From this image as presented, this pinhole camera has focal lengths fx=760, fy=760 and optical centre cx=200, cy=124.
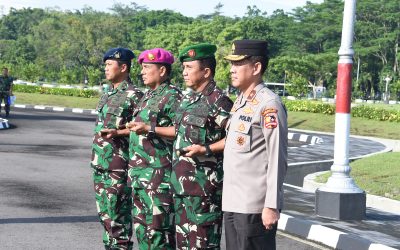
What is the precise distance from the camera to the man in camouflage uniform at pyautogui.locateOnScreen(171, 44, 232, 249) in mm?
4965

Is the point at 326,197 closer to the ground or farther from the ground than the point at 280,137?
closer to the ground

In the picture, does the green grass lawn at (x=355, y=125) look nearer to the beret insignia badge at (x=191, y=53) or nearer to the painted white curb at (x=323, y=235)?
the painted white curb at (x=323, y=235)

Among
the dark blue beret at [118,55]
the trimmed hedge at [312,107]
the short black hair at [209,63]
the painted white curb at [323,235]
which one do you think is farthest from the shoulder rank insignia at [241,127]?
the trimmed hedge at [312,107]

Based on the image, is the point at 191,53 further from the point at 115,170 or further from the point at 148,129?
the point at 115,170

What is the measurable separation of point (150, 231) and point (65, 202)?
4267mm

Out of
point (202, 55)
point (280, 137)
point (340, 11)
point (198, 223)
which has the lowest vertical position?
point (198, 223)

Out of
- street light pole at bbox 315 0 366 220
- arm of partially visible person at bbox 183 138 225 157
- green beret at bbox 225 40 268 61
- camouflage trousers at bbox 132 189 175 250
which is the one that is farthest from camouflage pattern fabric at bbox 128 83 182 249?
street light pole at bbox 315 0 366 220

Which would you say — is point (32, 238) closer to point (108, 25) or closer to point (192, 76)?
point (192, 76)

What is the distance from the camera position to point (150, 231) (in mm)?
5562

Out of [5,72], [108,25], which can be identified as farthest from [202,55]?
[108,25]

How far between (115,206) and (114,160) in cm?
37

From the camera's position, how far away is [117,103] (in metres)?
6.17

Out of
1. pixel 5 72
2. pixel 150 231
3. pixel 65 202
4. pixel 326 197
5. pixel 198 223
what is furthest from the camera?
pixel 5 72

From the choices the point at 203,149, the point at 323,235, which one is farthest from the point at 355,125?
the point at 203,149
